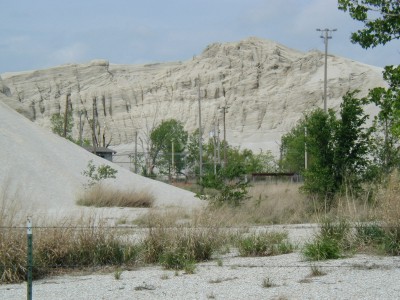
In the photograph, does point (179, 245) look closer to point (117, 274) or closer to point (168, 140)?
point (117, 274)

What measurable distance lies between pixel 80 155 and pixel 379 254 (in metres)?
23.6

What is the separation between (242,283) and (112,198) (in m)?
17.1

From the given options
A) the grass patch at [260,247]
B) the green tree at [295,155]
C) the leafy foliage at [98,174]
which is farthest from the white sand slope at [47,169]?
the green tree at [295,155]

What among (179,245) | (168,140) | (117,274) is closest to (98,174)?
(179,245)

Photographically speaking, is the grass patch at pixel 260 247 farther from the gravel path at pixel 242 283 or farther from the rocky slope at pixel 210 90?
the rocky slope at pixel 210 90

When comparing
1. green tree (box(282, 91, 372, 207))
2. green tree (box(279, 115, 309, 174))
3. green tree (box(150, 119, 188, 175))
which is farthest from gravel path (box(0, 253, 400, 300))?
green tree (box(150, 119, 188, 175))

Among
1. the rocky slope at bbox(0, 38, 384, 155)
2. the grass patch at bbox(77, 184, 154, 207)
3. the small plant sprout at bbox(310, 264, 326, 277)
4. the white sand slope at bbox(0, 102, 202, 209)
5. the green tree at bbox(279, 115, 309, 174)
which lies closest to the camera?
the small plant sprout at bbox(310, 264, 326, 277)

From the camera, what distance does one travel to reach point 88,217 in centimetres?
1144

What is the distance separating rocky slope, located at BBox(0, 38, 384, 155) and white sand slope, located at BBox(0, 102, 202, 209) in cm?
6449

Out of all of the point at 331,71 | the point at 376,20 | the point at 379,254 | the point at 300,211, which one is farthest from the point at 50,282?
the point at 331,71

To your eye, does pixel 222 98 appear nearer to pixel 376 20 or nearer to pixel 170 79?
pixel 170 79

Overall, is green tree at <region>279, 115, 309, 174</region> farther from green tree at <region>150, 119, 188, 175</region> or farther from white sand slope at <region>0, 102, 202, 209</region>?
white sand slope at <region>0, 102, 202, 209</region>

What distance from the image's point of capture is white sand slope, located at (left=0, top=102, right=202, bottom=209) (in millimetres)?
26203

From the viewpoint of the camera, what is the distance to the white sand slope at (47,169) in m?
26.2
